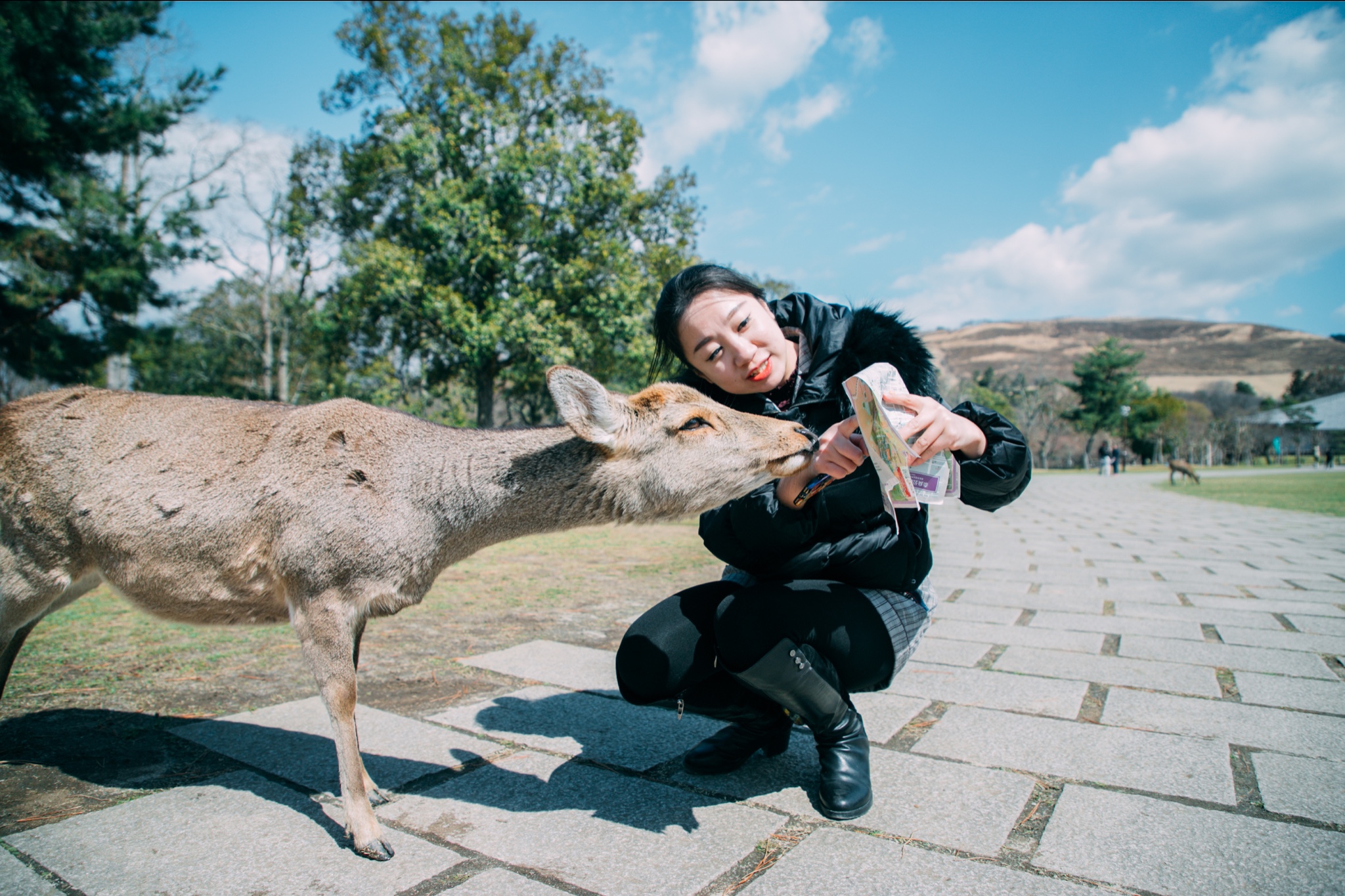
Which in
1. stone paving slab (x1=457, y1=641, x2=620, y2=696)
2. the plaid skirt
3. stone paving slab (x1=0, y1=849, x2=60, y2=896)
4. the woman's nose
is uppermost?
the woman's nose

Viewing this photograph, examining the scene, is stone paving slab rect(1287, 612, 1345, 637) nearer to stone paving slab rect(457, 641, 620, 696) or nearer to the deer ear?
stone paving slab rect(457, 641, 620, 696)

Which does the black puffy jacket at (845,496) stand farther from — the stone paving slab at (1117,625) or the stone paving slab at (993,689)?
the stone paving slab at (1117,625)

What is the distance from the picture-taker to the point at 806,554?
292 centimetres

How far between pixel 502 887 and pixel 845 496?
1.74 metres

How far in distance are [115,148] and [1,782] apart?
73.1 feet

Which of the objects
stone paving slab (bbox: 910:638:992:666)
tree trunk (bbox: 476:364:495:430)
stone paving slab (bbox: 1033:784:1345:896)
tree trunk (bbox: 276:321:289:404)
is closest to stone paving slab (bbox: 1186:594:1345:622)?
stone paving slab (bbox: 910:638:992:666)

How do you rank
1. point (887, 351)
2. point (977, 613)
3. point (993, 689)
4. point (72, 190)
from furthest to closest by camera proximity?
point (72, 190) < point (977, 613) < point (993, 689) < point (887, 351)

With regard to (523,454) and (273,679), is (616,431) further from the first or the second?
(273,679)

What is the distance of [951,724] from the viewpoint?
3.37 m

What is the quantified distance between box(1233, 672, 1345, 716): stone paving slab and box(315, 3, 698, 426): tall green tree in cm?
1640

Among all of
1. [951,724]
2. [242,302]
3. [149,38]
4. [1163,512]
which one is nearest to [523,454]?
[951,724]

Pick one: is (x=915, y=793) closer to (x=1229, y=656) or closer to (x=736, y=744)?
(x=736, y=744)

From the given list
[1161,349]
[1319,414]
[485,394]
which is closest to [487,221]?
[485,394]

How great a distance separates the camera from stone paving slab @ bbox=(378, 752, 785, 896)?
86.8 inches
